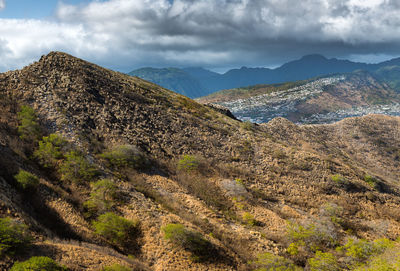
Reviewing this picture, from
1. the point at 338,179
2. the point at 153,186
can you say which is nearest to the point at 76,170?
the point at 153,186

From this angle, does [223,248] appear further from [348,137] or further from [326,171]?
[348,137]

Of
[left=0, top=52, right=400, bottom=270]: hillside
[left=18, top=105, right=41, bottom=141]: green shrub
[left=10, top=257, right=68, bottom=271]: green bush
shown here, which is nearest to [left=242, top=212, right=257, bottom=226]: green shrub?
[left=0, top=52, right=400, bottom=270]: hillside

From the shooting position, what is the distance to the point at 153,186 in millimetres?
23531

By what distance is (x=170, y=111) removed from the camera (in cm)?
4025

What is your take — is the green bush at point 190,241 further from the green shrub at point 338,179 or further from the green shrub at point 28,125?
the green shrub at point 338,179

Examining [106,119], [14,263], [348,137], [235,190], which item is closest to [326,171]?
[235,190]

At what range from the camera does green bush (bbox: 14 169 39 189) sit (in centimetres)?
1669

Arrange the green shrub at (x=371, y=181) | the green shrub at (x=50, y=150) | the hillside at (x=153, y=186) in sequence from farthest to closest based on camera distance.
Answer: the green shrub at (x=371, y=181)
the green shrub at (x=50, y=150)
the hillside at (x=153, y=186)

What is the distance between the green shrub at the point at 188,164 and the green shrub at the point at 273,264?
1287 cm

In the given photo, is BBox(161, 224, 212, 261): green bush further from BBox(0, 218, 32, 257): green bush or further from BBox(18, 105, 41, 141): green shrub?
BBox(18, 105, 41, 141): green shrub

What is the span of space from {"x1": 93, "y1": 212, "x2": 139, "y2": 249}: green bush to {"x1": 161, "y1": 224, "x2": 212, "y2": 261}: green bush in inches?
98.9

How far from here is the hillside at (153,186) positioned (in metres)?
16.0

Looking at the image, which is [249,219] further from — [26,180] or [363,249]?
[26,180]

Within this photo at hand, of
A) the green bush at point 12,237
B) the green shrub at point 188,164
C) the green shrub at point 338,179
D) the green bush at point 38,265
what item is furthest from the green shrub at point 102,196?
the green shrub at point 338,179
